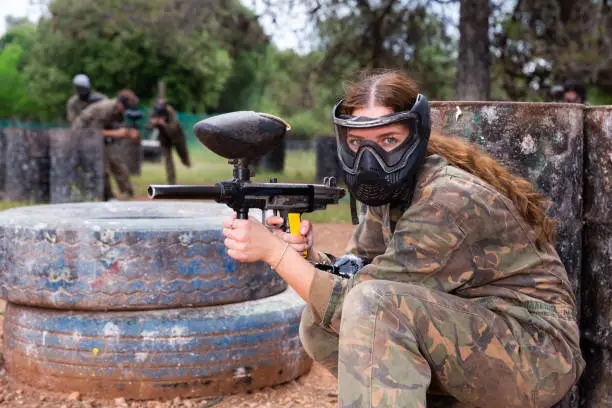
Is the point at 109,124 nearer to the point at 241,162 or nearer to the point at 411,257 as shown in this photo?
the point at 241,162

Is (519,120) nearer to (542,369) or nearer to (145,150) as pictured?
(542,369)

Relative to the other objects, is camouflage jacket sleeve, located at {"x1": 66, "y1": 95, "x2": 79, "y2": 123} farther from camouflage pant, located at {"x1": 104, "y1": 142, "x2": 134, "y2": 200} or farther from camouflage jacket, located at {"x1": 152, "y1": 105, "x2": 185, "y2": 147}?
camouflage jacket, located at {"x1": 152, "y1": 105, "x2": 185, "y2": 147}

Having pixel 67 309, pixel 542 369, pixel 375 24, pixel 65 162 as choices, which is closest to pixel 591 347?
pixel 542 369

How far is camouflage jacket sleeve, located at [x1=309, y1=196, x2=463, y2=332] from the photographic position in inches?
85.4

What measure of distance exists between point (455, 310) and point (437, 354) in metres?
0.14

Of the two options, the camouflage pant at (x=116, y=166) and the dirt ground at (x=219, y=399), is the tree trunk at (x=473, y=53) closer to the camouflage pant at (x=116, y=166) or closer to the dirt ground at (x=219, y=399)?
the camouflage pant at (x=116, y=166)

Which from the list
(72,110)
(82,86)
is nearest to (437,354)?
(82,86)

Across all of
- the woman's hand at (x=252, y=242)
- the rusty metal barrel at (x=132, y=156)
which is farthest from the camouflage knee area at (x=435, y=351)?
the rusty metal barrel at (x=132, y=156)

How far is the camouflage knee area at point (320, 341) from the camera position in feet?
8.29

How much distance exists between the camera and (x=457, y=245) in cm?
218

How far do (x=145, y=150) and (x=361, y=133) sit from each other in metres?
22.5

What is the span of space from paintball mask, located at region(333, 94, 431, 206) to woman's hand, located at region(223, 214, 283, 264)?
307 mm

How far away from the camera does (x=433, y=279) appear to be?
87.9 inches

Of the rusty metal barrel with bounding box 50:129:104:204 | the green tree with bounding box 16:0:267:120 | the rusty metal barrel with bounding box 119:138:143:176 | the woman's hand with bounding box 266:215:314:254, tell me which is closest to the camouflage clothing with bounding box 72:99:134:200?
the rusty metal barrel with bounding box 50:129:104:204
